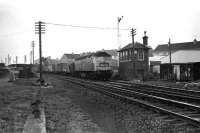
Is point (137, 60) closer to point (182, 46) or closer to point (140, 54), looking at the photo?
point (140, 54)

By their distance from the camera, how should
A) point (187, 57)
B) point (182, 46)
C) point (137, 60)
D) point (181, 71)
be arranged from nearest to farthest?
point (181, 71) → point (137, 60) → point (187, 57) → point (182, 46)

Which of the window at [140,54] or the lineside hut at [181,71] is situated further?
the window at [140,54]

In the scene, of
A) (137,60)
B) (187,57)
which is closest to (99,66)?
(137,60)

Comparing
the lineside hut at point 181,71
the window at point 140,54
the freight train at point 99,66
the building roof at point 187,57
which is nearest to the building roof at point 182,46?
the building roof at point 187,57

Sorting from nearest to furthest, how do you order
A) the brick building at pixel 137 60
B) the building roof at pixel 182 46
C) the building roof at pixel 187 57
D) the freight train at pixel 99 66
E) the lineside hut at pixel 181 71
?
the lineside hut at pixel 181 71, the freight train at pixel 99 66, the brick building at pixel 137 60, the building roof at pixel 187 57, the building roof at pixel 182 46

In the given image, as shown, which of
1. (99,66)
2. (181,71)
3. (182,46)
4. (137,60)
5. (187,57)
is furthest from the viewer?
(182,46)

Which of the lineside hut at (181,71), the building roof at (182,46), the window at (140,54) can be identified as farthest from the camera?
the building roof at (182,46)

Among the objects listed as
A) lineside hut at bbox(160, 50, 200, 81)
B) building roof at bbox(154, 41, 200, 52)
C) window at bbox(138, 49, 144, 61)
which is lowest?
lineside hut at bbox(160, 50, 200, 81)

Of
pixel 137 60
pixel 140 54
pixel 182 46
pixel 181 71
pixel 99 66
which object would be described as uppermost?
pixel 182 46

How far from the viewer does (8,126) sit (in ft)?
26.8

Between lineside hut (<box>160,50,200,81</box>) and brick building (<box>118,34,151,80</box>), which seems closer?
lineside hut (<box>160,50,200,81</box>)

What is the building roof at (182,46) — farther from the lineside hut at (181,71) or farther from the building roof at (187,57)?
the lineside hut at (181,71)

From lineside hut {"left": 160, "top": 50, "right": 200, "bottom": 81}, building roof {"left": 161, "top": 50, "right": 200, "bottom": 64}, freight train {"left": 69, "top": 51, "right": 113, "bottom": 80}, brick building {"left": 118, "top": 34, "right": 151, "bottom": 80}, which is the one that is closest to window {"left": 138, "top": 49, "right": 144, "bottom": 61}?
brick building {"left": 118, "top": 34, "right": 151, "bottom": 80}

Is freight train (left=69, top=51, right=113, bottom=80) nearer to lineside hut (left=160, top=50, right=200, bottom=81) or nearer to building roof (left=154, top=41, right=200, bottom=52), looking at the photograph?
lineside hut (left=160, top=50, right=200, bottom=81)
